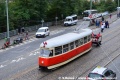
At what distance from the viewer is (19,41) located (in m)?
37.9

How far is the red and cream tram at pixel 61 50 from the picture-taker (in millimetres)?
22609

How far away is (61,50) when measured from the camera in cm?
2364

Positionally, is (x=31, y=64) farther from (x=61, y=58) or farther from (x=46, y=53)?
(x=61, y=58)

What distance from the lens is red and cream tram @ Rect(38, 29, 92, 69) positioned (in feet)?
74.2

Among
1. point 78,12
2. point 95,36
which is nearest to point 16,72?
point 95,36

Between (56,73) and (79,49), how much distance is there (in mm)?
5219

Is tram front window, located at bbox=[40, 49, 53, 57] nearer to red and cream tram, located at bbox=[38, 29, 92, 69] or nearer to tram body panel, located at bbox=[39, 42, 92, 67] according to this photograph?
red and cream tram, located at bbox=[38, 29, 92, 69]

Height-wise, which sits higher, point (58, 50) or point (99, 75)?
point (58, 50)

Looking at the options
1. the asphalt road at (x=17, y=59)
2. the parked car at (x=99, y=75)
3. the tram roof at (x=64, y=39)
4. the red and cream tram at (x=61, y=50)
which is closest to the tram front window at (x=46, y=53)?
the red and cream tram at (x=61, y=50)

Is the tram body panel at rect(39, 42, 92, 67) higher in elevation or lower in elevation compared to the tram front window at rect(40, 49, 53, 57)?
lower

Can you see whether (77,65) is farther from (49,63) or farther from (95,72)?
(95,72)

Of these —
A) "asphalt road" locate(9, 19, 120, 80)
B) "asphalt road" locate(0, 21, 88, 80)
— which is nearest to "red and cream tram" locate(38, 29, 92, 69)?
"asphalt road" locate(9, 19, 120, 80)

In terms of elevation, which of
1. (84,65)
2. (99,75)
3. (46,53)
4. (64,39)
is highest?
(64,39)

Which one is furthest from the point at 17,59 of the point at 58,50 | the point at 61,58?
the point at 58,50
